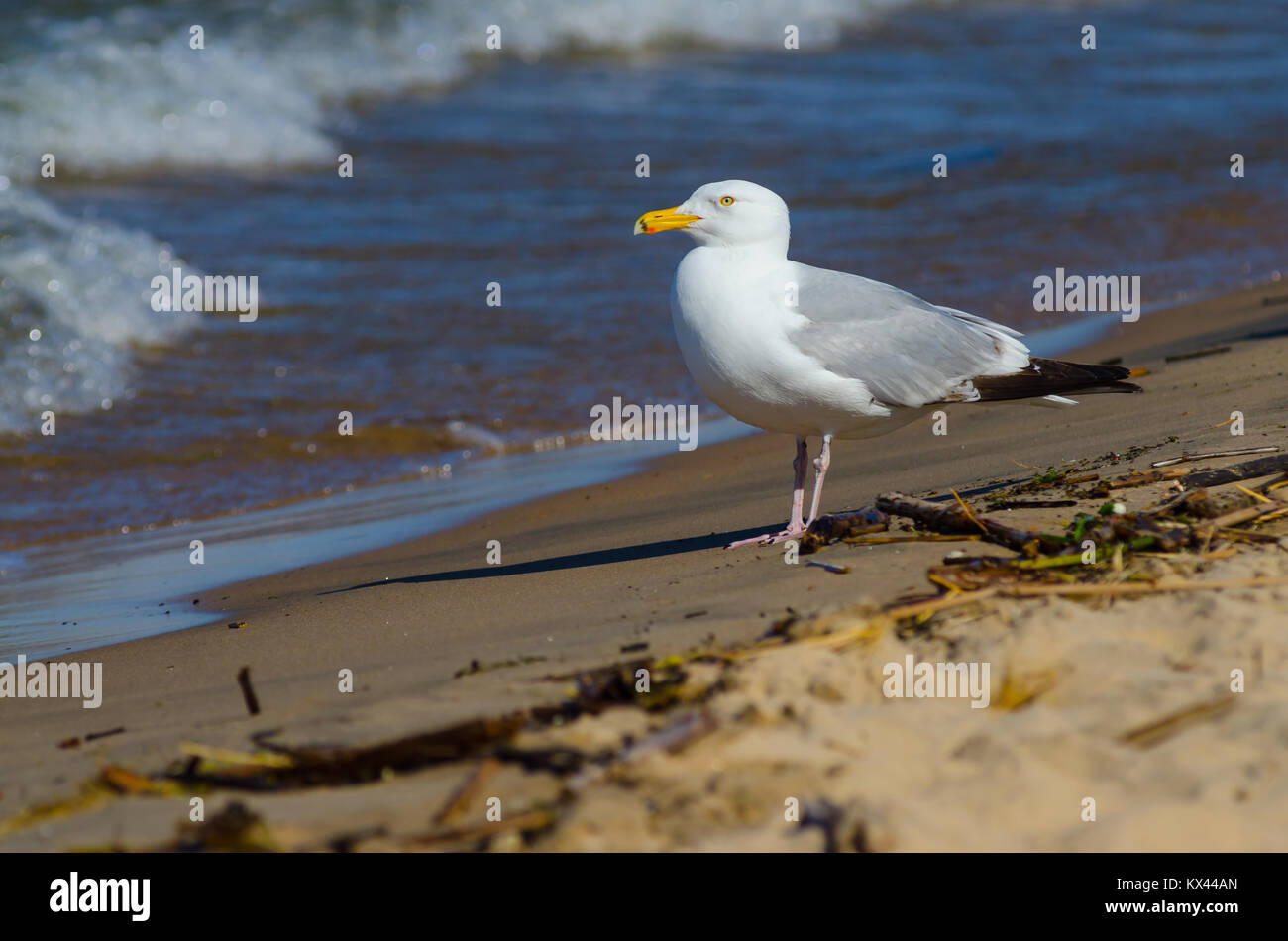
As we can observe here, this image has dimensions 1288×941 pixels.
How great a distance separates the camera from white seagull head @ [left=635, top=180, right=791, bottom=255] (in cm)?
514

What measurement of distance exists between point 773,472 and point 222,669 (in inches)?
123

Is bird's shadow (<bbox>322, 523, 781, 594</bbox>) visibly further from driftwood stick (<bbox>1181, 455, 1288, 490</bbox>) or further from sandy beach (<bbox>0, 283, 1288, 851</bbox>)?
driftwood stick (<bbox>1181, 455, 1288, 490</bbox>)

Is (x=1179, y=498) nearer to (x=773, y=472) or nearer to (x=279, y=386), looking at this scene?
(x=773, y=472)

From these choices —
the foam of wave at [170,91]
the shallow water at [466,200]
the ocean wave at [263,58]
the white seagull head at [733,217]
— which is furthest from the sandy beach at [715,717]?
the ocean wave at [263,58]

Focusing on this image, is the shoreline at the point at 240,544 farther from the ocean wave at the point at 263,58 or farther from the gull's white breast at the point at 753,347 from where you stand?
the ocean wave at the point at 263,58

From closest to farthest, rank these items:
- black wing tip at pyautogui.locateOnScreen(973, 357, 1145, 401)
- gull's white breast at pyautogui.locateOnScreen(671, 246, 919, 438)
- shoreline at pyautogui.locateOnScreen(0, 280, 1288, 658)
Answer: gull's white breast at pyautogui.locateOnScreen(671, 246, 919, 438) < black wing tip at pyautogui.locateOnScreen(973, 357, 1145, 401) < shoreline at pyautogui.locateOnScreen(0, 280, 1288, 658)

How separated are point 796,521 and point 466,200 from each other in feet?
29.6

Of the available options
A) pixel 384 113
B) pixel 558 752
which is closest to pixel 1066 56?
pixel 384 113

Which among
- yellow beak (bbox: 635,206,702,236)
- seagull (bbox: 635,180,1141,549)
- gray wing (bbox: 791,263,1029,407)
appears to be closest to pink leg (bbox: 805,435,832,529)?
seagull (bbox: 635,180,1141,549)

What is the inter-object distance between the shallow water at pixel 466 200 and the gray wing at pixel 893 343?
251cm

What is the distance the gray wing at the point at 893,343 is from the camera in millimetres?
5043

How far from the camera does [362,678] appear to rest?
3.79m

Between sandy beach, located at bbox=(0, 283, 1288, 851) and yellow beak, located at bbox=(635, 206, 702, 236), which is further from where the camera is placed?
yellow beak, located at bbox=(635, 206, 702, 236)

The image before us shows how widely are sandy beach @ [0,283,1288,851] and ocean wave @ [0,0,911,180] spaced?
39.1 ft
